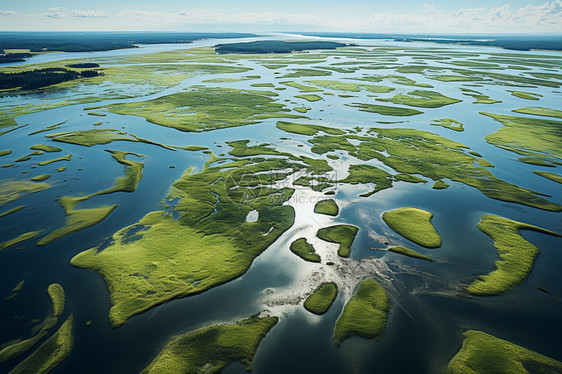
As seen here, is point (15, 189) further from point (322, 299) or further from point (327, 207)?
point (322, 299)

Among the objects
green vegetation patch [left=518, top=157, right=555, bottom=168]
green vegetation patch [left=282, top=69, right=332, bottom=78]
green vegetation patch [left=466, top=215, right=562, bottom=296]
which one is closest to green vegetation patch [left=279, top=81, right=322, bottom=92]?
Result: green vegetation patch [left=282, top=69, right=332, bottom=78]

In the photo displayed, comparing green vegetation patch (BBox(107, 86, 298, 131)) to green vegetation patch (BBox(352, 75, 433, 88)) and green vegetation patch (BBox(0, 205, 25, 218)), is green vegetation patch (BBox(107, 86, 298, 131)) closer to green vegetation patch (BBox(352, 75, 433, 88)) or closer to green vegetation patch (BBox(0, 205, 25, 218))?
green vegetation patch (BBox(0, 205, 25, 218))

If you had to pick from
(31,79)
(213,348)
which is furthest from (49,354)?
(31,79)

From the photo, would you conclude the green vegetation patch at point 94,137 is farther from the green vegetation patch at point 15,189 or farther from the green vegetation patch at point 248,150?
the green vegetation patch at point 15,189

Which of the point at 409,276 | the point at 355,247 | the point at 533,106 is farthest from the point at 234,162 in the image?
the point at 533,106

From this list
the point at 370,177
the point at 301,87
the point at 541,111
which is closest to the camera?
the point at 370,177

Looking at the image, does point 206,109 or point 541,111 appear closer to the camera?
point 541,111
